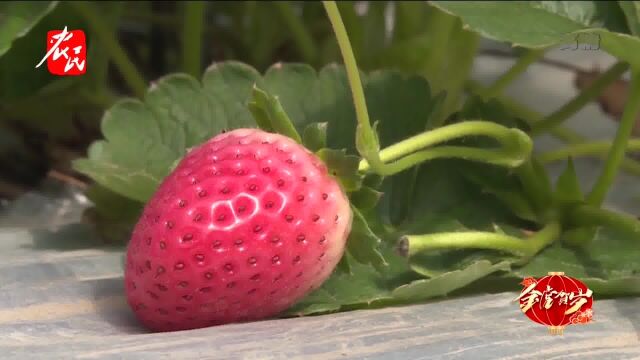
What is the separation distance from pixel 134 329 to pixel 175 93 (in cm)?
17

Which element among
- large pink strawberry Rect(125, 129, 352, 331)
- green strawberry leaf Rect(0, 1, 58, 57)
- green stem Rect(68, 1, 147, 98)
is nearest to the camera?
large pink strawberry Rect(125, 129, 352, 331)

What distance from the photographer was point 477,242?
0.49 m

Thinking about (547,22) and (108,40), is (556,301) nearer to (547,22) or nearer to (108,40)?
(547,22)

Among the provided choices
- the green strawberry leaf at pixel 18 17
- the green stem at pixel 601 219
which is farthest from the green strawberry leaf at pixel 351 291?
the green strawberry leaf at pixel 18 17

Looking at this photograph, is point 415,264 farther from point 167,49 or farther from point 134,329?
point 167,49

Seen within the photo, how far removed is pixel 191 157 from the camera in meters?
0.48

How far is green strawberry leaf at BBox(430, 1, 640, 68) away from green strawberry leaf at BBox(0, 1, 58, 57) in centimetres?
23

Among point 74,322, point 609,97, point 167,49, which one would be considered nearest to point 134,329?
point 74,322

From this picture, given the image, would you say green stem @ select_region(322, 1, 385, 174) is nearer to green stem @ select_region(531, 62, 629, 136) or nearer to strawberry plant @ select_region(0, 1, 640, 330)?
strawberry plant @ select_region(0, 1, 640, 330)

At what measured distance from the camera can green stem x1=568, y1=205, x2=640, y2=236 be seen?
53cm

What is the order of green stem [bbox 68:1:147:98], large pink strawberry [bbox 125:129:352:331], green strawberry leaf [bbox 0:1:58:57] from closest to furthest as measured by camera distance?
large pink strawberry [bbox 125:129:352:331] → green strawberry leaf [bbox 0:1:58:57] → green stem [bbox 68:1:147:98]

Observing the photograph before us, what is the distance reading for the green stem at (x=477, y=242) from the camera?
1.53ft

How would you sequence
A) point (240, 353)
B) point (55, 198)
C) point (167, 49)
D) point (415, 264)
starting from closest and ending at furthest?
point (240, 353) < point (415, 264) < point (55, 198) < point (167, 49)

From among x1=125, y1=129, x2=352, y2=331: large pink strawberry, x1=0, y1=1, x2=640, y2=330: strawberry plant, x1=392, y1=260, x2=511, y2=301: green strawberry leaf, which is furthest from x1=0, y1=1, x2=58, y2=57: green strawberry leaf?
x1=392, y1=260, x2=511, y2=301: green strawberry leaf
